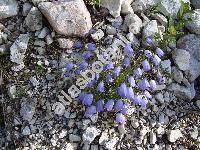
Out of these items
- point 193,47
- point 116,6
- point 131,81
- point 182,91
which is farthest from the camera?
point 193,47

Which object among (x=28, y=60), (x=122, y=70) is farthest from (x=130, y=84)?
(x=28, y=60)

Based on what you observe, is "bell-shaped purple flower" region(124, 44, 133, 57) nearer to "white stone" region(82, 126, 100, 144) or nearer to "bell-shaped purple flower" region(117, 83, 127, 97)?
"bell-shaped purple flower" region(117, 83, 127, 97)

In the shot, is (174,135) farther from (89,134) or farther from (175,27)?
(175,27)

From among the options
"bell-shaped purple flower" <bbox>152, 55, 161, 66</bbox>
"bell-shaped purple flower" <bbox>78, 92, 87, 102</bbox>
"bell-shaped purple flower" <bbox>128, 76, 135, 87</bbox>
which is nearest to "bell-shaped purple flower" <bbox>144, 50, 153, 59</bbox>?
"bell-shaped purple flower" <bbox>152, 55, 161, 66</bbox>

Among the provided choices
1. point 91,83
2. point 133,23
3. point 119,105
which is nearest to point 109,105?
point 119,105

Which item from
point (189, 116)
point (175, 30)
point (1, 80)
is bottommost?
point (189, 116)

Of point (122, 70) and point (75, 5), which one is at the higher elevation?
point (75, 5)

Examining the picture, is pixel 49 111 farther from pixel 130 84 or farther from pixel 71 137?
pixel 130 84
